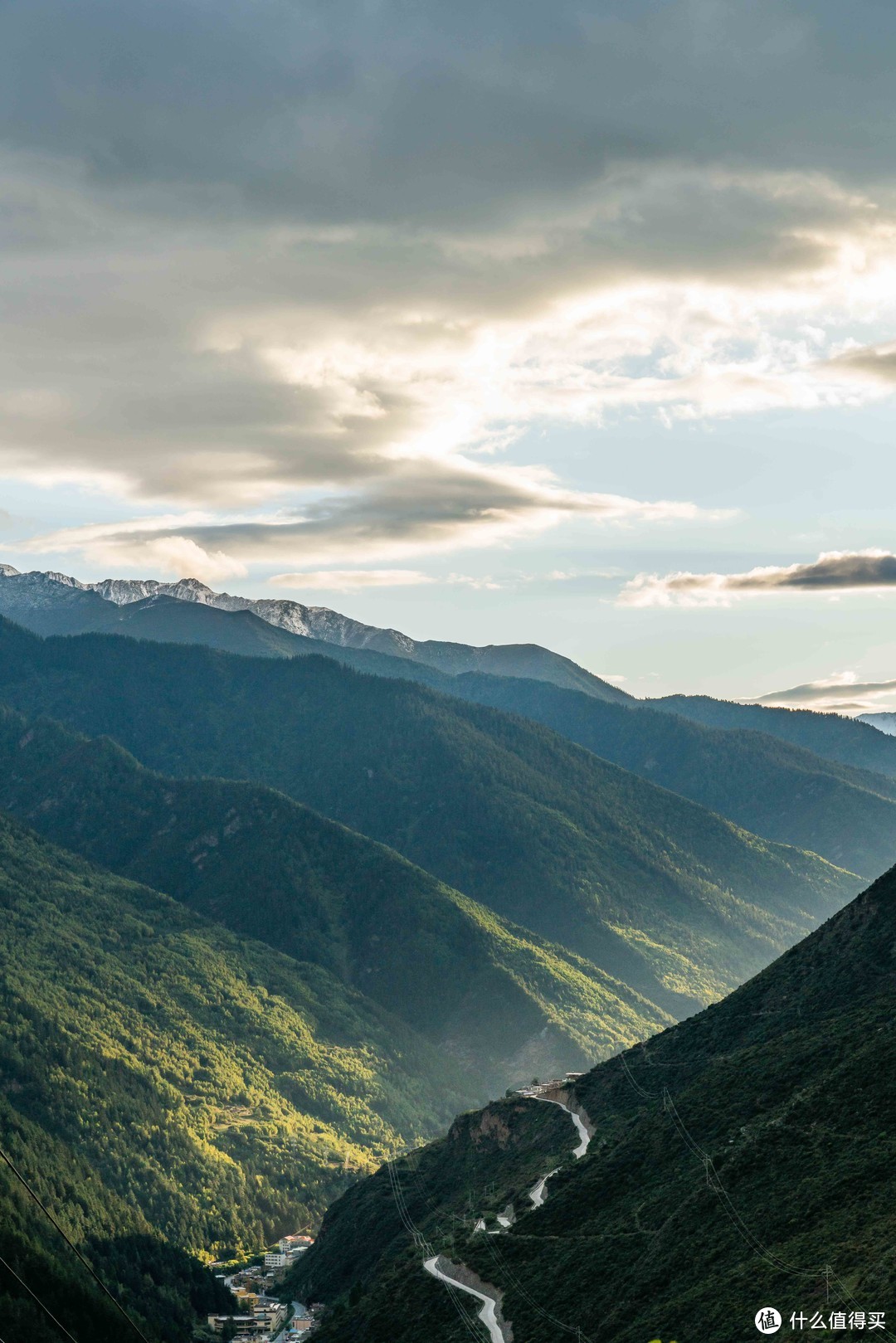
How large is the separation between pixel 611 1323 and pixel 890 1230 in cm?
3146

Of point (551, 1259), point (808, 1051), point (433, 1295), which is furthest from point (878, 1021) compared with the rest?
point (433, 1295)

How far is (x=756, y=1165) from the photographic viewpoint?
151875 mm

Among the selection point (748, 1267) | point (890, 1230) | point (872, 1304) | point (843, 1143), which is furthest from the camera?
point (843, 1143)

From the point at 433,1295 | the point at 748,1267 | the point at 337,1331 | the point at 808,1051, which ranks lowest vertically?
the point at 337,1331

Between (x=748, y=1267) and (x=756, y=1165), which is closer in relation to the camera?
(x=748, y=1267)

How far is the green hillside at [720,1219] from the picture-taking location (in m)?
125

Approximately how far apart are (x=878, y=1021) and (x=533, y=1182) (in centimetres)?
5221

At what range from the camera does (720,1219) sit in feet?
478

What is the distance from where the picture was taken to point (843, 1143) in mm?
146875

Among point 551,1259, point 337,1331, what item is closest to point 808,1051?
point 551,1259

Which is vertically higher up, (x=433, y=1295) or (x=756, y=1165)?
(x=756, y=1165)

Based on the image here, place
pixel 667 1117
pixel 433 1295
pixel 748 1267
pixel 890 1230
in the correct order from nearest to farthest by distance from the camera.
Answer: pixel 890 1230 → pixel 748 1267 → pixel 433 1295 → pixel 667 1117

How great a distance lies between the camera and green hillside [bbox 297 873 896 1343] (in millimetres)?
124625

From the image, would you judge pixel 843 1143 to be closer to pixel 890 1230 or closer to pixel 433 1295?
pixel 890 1230
